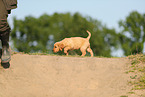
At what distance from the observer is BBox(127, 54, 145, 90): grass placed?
7924mm

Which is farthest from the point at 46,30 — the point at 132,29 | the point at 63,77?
the point at 63,77

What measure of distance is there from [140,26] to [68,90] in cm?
3496

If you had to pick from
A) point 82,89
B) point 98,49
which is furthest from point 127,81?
point 98,49

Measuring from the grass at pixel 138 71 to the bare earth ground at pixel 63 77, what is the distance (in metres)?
0.24

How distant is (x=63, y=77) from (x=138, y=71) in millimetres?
2759

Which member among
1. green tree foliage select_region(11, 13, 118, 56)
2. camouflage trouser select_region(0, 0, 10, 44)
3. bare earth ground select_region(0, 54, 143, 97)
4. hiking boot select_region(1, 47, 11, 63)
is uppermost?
green tree foliage select_region(11, 13, 118, 56)

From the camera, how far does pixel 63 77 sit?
341 inches

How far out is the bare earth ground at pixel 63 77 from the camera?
7594 mm

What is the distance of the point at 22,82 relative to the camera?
808 cm

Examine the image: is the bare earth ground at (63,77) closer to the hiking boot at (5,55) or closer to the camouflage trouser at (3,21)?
the hiking boot at (5,55)

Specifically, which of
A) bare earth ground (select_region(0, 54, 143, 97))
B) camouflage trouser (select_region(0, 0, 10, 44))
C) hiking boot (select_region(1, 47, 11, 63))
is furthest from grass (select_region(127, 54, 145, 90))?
camouflage trouser (select_region(0, 0, 10, 44))

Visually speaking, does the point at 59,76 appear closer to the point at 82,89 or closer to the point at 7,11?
the point at 82,89

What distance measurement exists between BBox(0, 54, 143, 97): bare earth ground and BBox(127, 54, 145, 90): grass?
24 cm

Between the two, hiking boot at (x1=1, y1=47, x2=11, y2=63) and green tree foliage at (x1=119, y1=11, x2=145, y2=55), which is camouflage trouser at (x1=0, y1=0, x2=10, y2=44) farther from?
green tree foliage at (x1=119, y1=11, x2=145, y2=55)
